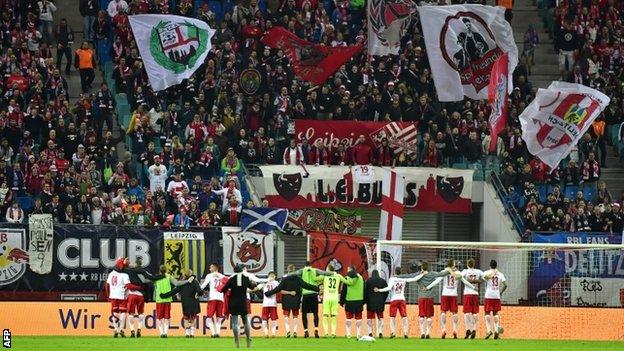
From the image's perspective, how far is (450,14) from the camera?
5150cm

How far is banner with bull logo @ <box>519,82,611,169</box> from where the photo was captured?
48062 millimetres

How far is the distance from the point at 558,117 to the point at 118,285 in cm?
1448

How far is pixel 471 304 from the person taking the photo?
43125 millimetres

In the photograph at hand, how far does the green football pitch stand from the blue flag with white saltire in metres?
4.99

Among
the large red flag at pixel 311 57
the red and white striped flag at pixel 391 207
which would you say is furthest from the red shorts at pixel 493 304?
the large red flag at pixel 311 57

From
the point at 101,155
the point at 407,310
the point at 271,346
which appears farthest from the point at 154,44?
the point at 271,346

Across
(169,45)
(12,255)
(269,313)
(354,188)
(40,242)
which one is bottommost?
(269,313)

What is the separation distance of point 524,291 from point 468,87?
773 centimetres

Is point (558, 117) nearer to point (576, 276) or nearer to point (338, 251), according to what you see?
point (576, 276)

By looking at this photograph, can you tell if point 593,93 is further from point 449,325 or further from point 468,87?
point 449,325

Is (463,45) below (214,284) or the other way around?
the other way around

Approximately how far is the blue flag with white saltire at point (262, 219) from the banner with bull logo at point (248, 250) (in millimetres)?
172

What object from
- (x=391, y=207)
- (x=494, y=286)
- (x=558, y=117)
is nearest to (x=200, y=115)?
(x=391, y=207)

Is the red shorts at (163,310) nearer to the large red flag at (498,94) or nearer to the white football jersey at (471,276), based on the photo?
the white football jersey at (471,276)
